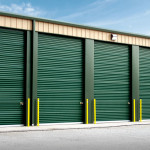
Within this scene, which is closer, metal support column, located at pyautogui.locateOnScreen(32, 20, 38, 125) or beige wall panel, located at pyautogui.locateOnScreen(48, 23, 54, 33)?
metal support column, located at pyautogui.locateOnScreen(32, 20, 38, 125)

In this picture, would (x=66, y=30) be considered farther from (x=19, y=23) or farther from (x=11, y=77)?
(x=11, y=77)

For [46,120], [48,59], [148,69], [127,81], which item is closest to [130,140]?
[46,120]

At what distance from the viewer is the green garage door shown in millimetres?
14344

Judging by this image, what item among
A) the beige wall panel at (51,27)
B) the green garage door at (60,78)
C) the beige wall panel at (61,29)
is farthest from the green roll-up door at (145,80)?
the beige wall panel at (51,27)

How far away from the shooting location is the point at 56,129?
504 inches

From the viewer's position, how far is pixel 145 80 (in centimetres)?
1819

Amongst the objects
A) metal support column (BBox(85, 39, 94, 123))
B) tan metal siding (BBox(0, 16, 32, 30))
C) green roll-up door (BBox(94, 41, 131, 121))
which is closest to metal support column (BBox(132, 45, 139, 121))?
green roll-up door (BBox(94, 41, 131, 121))

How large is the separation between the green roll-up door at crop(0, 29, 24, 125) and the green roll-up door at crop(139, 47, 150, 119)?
7.81 metres

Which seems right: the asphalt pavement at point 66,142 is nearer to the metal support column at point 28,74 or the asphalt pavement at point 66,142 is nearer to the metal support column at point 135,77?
the metal support column at point 28,74

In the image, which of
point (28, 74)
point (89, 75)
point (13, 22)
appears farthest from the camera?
point (89, 75)

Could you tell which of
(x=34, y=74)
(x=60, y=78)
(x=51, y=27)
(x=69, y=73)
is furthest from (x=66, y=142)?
(x=51, y=27)

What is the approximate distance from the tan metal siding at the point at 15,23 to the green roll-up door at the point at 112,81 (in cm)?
412

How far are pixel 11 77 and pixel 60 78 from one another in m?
2.59

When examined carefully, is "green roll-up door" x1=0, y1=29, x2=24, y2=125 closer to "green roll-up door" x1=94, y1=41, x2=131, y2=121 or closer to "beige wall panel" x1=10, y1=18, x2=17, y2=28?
"beige wall panel" x1=10, y1=18, x2=17, y2=28
